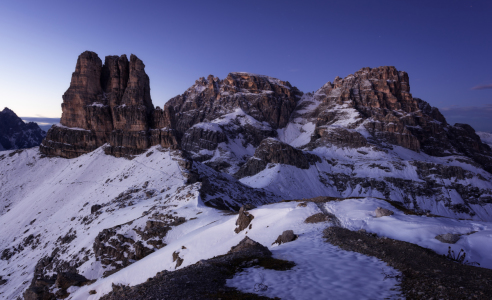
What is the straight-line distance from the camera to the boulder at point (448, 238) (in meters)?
16.3

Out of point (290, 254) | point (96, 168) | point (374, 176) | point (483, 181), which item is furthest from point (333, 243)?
point (483, 181)

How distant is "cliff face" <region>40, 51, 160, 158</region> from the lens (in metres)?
97.2

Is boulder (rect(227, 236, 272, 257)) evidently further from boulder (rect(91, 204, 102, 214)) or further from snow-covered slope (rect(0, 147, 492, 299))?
boulder (rect(91, 204, 102, 214))

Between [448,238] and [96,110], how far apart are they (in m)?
110

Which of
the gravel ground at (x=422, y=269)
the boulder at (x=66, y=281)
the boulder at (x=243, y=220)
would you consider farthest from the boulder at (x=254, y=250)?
the boulder at (x=66, y=281)

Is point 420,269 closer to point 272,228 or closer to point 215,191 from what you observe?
point 272,228

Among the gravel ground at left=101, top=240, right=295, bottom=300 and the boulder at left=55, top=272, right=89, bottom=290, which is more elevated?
the gravel ground at left=101, top=240, right=295, bottom=300

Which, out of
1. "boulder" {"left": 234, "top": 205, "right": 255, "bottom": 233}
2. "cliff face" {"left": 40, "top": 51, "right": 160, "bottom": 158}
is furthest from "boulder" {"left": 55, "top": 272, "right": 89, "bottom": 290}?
"cliff face" {"left": 40, "top": 51, "right": 160, "bottom": 158}

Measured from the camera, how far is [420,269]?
12.2 m

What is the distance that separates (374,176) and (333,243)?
11832 centimetres

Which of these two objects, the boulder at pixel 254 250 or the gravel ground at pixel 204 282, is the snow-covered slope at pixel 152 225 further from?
the boulder at pixel 254 250

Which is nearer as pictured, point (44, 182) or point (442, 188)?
point (44, 182)

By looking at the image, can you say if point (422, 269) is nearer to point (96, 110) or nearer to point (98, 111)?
point (98, 111)

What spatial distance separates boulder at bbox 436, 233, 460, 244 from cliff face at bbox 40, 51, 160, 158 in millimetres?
92086
